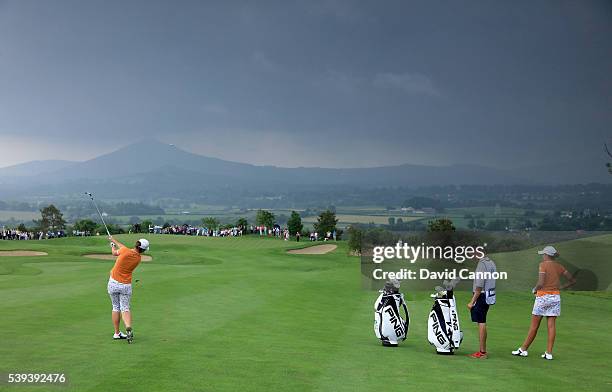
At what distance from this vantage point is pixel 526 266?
86.2 ft

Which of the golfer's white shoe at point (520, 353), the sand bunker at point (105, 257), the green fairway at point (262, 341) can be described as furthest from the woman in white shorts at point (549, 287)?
the sand bunker at point (105, 257)

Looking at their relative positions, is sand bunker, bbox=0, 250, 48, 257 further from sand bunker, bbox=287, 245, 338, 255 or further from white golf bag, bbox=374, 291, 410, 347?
white golf bag, bbox=374, 291, 410, 347

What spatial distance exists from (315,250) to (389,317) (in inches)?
2041

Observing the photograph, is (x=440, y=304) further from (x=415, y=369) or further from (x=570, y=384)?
(x=570, y=384)

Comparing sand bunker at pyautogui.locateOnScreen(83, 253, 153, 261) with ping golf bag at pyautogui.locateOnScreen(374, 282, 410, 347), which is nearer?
ping golf bag at pyautogui.locateOnScreen(374, 282, 410, 347)

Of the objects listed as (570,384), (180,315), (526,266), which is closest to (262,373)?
(570,384)

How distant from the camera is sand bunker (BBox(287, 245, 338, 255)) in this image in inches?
2542

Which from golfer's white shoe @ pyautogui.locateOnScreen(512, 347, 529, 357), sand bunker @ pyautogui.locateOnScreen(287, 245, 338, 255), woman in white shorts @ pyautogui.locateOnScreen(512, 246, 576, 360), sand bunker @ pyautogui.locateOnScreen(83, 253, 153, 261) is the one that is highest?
woman in white shorts @ pyautogui.locateOnScreen(512, 246, 576, 360)

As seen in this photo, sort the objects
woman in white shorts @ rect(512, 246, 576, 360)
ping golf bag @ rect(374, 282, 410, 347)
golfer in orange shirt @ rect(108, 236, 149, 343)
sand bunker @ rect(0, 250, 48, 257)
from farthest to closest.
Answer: sand bunker @ rect(0, 250, 48, 257) < ping golf bag @ rect(374, 282, 410, 347) < golfer in orange shirt @ rect(108, 236, 149, 343) < woman in white shorts @ rect(512, 246, 576, 360)

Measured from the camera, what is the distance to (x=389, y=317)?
1642 cm

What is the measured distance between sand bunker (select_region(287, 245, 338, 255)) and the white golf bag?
155 ft

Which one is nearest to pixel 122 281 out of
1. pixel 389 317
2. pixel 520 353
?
pixel 389 317

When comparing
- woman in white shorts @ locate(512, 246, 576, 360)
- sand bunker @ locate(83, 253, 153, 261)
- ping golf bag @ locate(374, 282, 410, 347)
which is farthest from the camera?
sand bunker @ locate(83, 253, 153, 261)

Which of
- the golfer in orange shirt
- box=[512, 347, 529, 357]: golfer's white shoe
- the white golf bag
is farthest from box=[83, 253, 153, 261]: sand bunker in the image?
box=[512, 347, 529, 357]: golfer's white shoe
